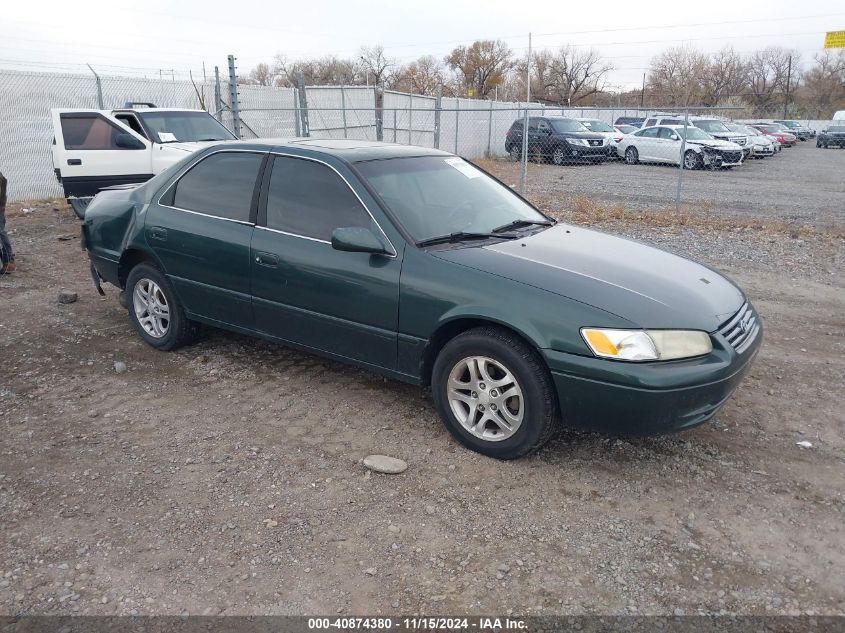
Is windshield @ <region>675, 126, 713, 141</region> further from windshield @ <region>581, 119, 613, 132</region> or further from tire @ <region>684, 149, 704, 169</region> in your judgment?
windshield @ <region>581, 119, 613, 132</region>

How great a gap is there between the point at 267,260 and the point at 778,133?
35.9 meters

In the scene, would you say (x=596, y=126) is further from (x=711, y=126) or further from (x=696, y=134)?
(x=696, y=134)

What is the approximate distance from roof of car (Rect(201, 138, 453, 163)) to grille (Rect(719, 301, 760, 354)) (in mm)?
2246

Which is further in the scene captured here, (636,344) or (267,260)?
(267,260)

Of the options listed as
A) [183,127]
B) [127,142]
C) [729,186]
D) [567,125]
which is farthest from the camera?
[567,125]

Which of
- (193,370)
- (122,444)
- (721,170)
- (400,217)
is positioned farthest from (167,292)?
(721,170)

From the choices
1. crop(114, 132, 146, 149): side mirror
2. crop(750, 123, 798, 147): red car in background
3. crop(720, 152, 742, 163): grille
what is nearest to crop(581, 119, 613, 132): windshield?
crop(720, 152, 742, 163): grille

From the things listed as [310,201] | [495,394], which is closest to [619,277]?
[495,394]

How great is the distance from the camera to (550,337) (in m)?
3.26

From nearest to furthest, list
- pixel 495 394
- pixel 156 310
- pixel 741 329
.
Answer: pixel 495 394 < pixel 741 329 < pixel 156 310

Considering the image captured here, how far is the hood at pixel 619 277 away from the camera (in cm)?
331

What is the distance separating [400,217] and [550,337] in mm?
1205

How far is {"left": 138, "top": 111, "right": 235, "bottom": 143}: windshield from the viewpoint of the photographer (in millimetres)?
11203

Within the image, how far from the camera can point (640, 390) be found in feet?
10.2
